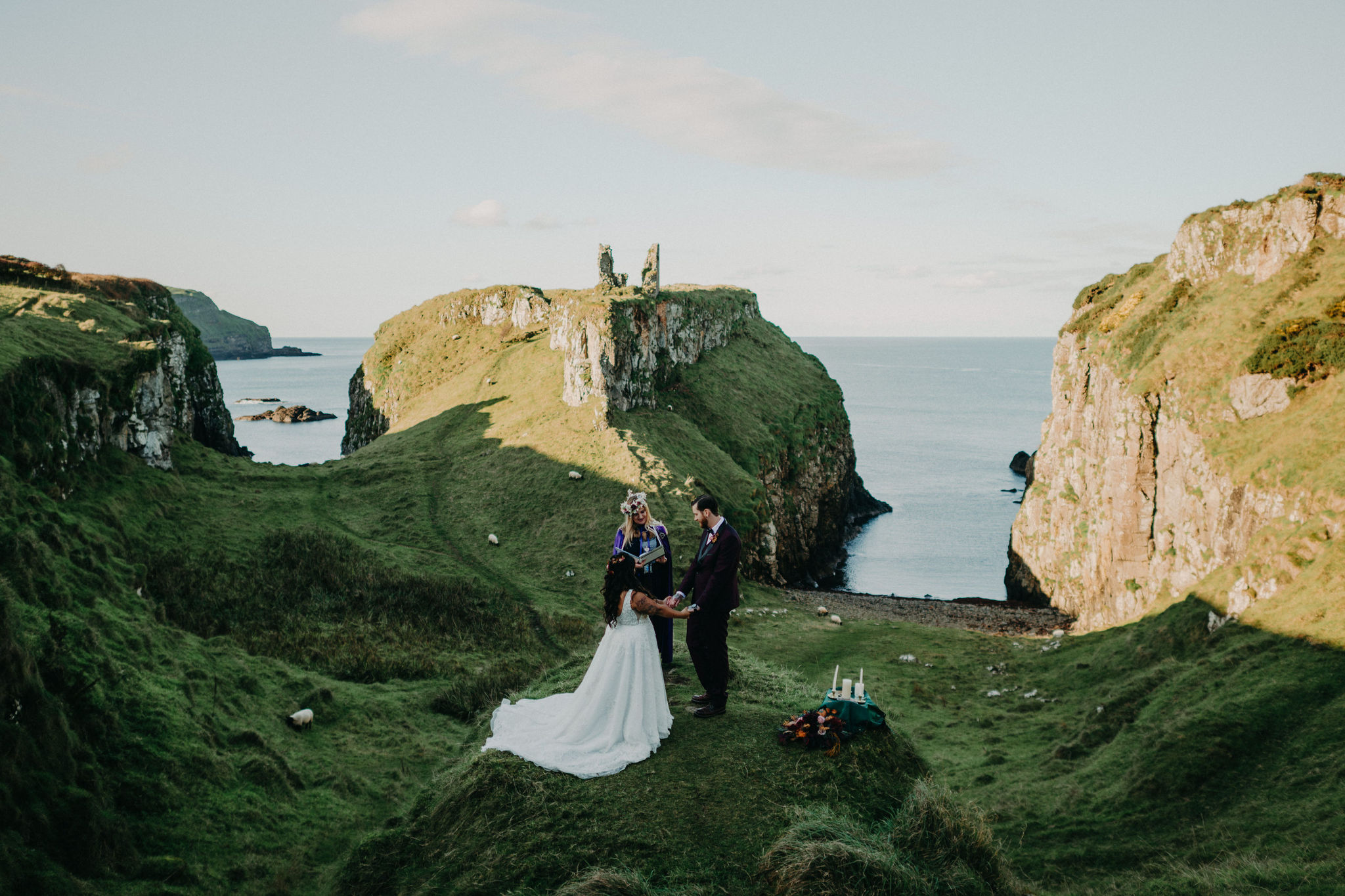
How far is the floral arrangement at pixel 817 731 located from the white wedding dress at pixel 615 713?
218cm

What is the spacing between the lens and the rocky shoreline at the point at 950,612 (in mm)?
46844

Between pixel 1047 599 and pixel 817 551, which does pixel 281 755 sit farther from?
pixel 817 551

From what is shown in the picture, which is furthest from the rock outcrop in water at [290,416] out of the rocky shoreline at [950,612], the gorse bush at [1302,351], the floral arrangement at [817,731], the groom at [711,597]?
the floral arrangement at [817,731]

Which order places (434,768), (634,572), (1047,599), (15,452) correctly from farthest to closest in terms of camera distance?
(1047,599) < (15,452) < (434,768) < (634,572)

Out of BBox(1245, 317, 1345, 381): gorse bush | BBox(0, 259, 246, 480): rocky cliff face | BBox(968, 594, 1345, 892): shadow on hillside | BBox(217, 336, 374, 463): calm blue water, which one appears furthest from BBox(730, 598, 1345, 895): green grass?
BBox(217, 336, 374, 463): calm blue water

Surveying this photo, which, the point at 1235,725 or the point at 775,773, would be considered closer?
the point at 775,773

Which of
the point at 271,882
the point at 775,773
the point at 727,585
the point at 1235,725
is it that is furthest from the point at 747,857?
the point at 1235,725

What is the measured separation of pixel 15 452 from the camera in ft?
86.7

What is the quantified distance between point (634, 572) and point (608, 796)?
11.7ft

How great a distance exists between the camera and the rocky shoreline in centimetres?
4684

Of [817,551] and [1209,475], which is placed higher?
[1209,475]

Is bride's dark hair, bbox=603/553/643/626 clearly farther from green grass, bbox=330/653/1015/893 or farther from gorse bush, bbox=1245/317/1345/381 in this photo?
gorse bush, bbox=1245/317/1345/381

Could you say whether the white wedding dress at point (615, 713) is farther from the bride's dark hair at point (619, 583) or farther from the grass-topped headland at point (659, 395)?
the grass-topped headland at point (659, 395)

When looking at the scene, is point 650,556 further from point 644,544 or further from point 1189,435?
point 1189,435
